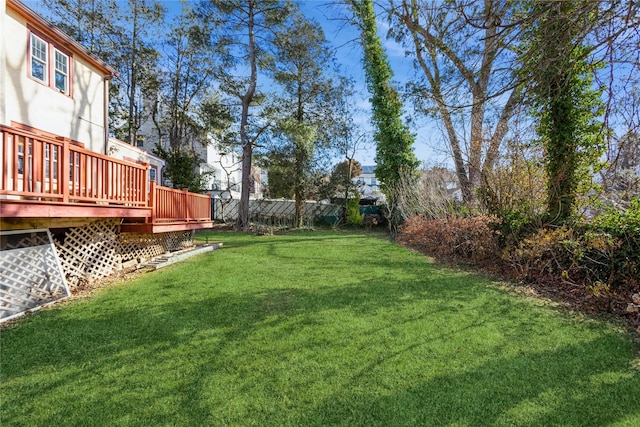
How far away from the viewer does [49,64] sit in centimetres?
718

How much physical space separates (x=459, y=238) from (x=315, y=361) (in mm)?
6539

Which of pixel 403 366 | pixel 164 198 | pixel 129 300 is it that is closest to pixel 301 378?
pixel 403 366

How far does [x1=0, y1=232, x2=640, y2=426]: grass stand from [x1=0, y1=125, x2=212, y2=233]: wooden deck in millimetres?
1344

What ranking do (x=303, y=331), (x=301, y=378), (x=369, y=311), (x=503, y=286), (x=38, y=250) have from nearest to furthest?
(x=301, y=378) < (x=303, y=331) < (x=369, y=311) < (x=38, y=250) < (x=503, y=286)

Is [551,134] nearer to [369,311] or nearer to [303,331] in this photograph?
[369,311]

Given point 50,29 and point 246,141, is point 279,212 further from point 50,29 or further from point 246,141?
point 50,29

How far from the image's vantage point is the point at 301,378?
261cm

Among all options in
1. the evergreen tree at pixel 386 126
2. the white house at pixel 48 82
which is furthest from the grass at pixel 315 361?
the evergreen tree at pixel 386 126

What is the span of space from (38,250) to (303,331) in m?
4.04

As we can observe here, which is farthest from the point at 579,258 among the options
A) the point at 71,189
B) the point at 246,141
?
the point at 246,141

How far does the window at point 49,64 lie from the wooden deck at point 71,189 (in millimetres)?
2537

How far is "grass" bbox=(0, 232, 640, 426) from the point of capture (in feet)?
7.19

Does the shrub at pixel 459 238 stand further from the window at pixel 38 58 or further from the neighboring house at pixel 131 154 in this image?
the window at pixel 38 58

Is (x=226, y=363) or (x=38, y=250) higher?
(x=38, y=250)
